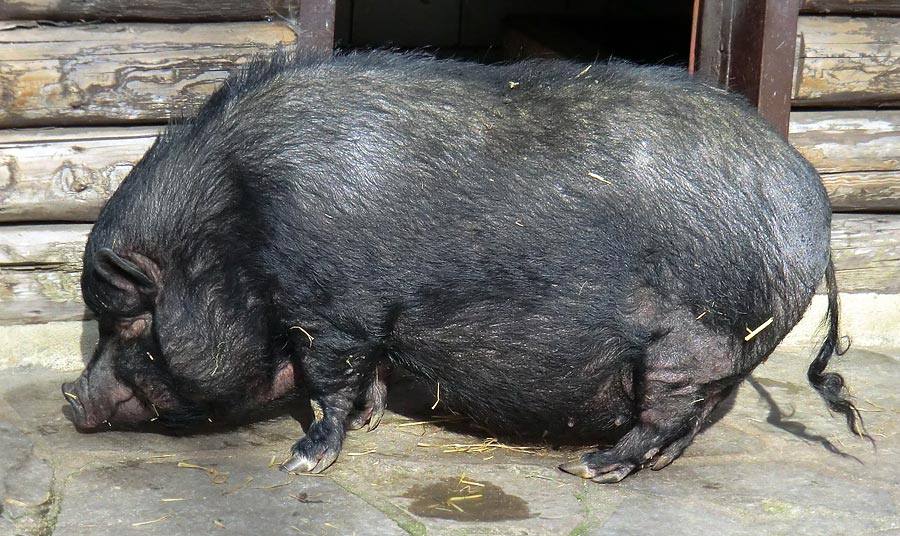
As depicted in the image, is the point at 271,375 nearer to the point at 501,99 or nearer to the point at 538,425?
the point at 538,425

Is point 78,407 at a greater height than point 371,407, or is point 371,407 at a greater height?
point 78,407

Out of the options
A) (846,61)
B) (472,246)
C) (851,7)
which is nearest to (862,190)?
(846,61)

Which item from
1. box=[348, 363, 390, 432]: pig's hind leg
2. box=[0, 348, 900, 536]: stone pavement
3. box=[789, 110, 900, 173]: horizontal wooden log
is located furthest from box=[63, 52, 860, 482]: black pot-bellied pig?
box=[789, 110, 900, 173]: horizontal wooden log

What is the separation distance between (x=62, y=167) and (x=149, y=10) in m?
0.73

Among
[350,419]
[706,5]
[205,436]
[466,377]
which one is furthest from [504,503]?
[706,5]

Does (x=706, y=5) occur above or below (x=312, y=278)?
above

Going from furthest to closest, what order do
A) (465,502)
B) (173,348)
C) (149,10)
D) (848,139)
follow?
(848,139) < (149,10) < (173,348) < (465,502)

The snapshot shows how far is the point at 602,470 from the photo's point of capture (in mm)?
3908

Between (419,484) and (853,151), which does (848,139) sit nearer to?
(853,151)

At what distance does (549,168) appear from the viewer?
149 inches

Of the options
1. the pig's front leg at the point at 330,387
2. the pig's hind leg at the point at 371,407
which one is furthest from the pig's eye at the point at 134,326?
the pig's hind leg at the point at 371,407

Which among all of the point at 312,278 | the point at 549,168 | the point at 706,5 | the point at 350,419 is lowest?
the point at 350,419

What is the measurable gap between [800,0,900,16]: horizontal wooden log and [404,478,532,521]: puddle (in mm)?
2655

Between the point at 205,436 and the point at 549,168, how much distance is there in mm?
1606
